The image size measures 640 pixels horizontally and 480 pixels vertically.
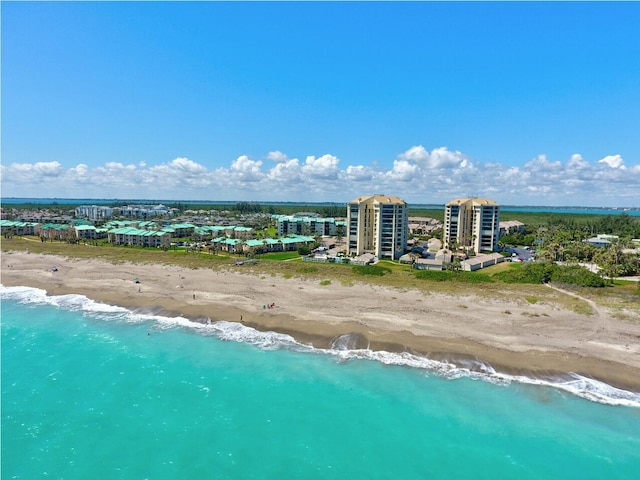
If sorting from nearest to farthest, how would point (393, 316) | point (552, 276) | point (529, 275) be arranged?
point (393, 316), point (552, 276), point (529, 275)

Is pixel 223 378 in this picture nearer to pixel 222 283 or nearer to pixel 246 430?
pixel 246 430

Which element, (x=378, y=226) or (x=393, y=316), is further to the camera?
(x=378, y=226)

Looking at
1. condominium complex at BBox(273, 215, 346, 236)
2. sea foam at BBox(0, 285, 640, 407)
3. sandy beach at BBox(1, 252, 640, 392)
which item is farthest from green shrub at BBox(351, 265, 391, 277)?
condominium complex at BBox(273, 215, 346, 236)

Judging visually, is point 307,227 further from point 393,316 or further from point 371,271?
point 393,316

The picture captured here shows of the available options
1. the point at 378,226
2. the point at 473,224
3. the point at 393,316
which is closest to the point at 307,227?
the point at 378,226

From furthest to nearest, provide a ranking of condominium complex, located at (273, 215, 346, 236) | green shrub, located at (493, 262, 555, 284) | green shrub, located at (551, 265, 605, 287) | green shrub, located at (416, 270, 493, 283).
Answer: condominium complex, located at (273, 215, 346, 236)
green shrub, located at (416, 270, 493, 283)
green shrub, located at (493, 262, 555, 284)
green shrub, located at (551, 265, 605, 287)

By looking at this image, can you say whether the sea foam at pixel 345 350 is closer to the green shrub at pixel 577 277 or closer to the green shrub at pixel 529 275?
the green shrub at pixel 529 275

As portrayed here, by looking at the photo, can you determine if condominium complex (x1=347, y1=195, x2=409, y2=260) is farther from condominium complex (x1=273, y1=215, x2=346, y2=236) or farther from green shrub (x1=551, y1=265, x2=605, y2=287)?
condominium complex (x1=273, y1=215, x2=346, y2=236)
